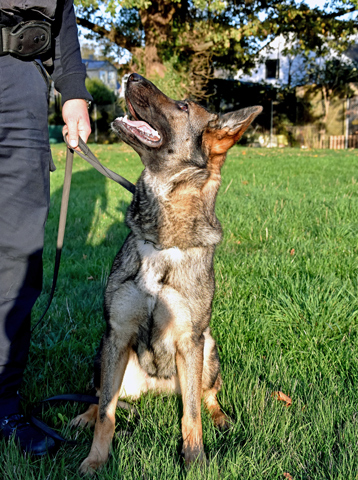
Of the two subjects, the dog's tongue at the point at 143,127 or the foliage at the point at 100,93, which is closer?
the dog's tongue at the point at 143,127

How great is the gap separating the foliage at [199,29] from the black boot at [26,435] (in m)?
17.1

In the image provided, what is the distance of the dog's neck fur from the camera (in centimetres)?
257

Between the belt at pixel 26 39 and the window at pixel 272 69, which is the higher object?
the window at pixel 272 69

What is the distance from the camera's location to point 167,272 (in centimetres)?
246

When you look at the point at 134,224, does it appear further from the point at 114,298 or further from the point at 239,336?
the point at 239,336

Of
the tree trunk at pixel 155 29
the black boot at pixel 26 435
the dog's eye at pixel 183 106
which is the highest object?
the tree trunk at pixel 155 29

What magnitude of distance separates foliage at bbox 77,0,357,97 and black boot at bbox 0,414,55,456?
17140mm

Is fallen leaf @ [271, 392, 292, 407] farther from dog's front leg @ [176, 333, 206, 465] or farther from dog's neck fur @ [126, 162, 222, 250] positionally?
dog's neck fur @ [126, 162, 222, 250]

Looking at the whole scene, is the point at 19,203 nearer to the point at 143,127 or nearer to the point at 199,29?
the point at 143,127

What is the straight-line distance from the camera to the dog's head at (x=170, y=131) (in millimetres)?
2711

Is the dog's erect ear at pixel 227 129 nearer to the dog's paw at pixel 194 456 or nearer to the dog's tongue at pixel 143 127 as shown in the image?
the dog's tongue at pixel 143 127

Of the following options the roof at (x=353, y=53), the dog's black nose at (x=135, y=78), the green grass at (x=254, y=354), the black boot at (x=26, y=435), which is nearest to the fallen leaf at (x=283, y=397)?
the green grass at (x=254, y=354)

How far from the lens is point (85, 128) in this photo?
2664mm

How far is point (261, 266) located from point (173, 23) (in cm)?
1693
